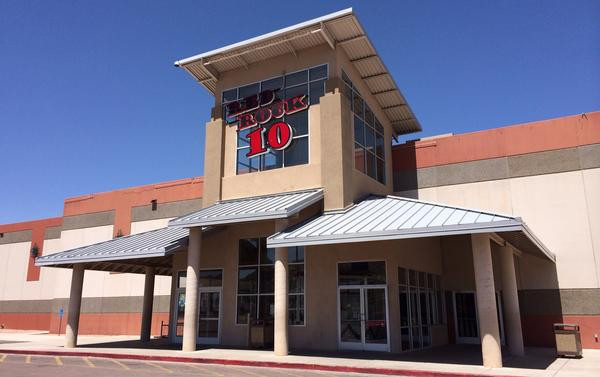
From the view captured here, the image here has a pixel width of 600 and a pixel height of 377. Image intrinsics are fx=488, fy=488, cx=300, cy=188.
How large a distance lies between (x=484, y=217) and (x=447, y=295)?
10.8 m

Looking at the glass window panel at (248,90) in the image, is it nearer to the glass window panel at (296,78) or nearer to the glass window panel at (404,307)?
the glass window panel at (296,78)

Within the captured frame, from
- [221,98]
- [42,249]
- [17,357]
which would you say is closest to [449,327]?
[221,98]

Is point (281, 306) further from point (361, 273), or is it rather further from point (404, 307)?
point (404, 307)

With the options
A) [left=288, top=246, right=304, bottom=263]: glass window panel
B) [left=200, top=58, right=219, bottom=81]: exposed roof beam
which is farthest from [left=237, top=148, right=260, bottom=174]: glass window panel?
[left=288, top=246, right=304, bottom=263]: glass window panel

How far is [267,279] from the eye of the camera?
1938cm

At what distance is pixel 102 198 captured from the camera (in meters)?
33.8

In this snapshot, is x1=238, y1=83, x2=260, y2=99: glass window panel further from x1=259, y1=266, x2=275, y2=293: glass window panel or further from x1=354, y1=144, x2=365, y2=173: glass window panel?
x1=259, y1=266, x2=275, y2=293: glass window panel

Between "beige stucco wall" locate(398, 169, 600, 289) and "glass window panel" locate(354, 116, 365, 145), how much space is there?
6880mm

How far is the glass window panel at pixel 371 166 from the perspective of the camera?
73.0ft

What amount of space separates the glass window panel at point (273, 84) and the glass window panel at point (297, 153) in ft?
8.91

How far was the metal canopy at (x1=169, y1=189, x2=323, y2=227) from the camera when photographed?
1630cm

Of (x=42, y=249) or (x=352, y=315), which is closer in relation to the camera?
(x=352, y=315)

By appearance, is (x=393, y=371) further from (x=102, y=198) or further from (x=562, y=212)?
(x=102, y=198)

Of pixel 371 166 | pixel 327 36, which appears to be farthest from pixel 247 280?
pixel 327 36
